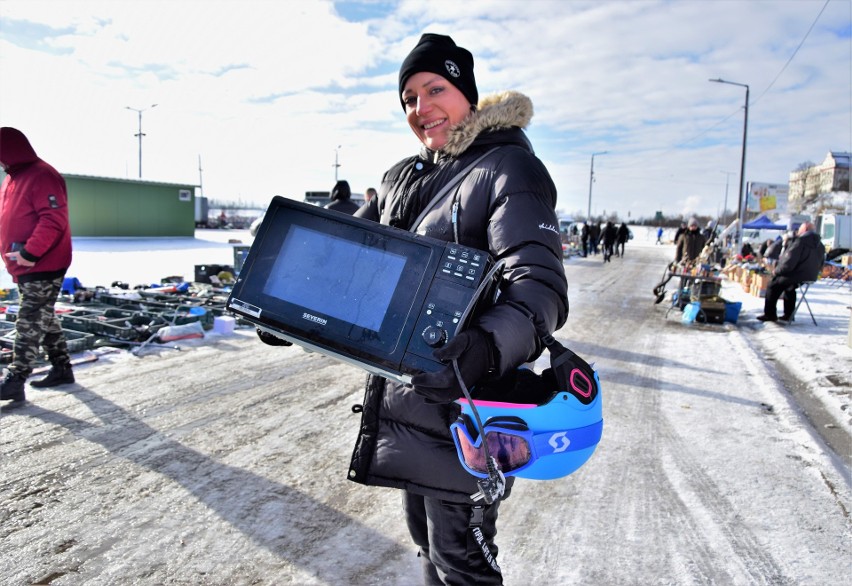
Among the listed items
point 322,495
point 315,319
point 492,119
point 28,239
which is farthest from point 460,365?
point 28,239

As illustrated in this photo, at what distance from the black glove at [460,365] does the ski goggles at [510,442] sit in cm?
20

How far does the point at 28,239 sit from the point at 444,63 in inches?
160

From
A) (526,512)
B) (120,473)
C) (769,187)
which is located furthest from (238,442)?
(769,187)

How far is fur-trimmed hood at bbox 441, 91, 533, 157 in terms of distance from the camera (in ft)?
6.01

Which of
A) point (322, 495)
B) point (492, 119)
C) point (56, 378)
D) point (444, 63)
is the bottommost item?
point (322, 495)

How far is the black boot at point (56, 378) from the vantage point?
15.6 feet

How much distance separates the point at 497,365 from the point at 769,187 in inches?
1259

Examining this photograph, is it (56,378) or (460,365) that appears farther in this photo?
(56,378)

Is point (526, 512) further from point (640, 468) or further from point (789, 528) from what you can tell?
point (789, 528)

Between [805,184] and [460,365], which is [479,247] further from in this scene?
[805,184]

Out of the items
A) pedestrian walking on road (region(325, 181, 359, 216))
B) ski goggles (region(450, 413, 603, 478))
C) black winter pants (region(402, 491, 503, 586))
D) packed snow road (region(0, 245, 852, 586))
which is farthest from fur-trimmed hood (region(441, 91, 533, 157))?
pedestrian walking on road (region(325, 181, 359, 216))

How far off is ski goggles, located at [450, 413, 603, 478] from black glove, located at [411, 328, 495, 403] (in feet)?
0.67

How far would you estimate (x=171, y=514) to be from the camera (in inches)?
117

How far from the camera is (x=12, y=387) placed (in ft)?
14.3
